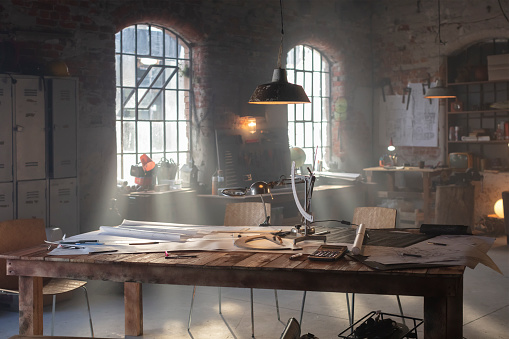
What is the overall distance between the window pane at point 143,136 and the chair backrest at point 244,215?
293cm

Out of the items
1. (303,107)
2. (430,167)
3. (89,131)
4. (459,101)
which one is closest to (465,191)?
(430,167)

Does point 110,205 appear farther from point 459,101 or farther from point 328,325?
point 459,101

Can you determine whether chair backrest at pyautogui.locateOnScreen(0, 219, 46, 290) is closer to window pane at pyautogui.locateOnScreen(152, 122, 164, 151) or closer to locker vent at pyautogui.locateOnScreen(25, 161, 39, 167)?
locker vent at pyautogui.locateOnScreen(25, 161, 39, 167)

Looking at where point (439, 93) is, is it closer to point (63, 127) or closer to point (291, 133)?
point (291, 133)

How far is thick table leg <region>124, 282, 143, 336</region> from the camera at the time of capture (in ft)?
14.3

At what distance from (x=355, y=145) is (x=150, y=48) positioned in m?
4.04

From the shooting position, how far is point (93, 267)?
11.4ft

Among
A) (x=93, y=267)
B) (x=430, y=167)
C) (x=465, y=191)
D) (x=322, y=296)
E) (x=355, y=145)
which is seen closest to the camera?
(x=93, y=267)

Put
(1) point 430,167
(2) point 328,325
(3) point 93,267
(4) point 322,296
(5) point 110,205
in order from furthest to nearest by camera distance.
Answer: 1. (1) point 430,167
2. (5) point 110,205
3. (4) point 322,296
4. (2) point 328,325
5. (3) point 93,267

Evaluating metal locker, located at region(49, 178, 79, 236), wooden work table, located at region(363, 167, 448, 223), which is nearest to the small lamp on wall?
wooden work table, located at region(363, 167, 448, 223)

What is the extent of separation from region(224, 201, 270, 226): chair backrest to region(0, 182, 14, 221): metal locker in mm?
2180

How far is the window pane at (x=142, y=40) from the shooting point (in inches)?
303

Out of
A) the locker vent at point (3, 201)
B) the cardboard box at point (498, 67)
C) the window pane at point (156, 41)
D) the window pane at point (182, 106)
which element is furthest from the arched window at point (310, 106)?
the locker vent at point (3, 201)

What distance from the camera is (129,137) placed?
301 inches
